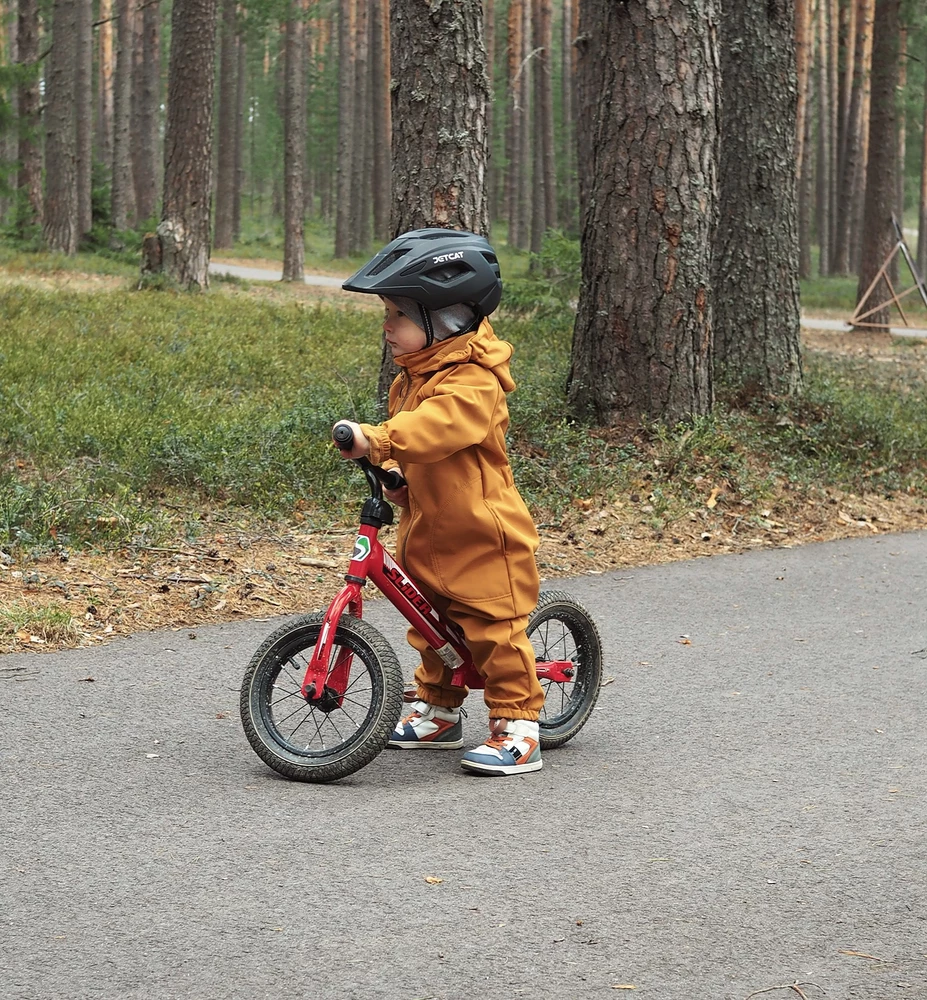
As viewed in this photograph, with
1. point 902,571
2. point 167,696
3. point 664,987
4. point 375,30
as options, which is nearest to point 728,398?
point 902,571

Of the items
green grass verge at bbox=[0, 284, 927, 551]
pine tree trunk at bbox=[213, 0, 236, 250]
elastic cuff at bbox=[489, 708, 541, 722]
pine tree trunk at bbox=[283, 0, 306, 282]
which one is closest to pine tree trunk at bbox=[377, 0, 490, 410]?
green grass verge at bbox=[0, 284, 927, 551]

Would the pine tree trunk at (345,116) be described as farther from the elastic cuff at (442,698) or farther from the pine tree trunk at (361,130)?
the elastic cuff at (442,698)

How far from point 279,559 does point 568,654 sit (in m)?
2.60

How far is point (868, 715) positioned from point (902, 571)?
9.91 feet

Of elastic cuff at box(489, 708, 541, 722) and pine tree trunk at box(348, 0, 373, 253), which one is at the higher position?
pine tree trunk at box(348, 0, 373, 253)

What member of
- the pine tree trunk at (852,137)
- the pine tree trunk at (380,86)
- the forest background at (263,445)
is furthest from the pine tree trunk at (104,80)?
the forest background at (263,445)

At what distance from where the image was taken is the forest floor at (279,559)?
19.9 feet

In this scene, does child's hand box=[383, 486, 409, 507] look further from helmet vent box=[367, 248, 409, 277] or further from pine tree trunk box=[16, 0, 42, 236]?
pine tree trunk box=[16, 0, 42, 236]

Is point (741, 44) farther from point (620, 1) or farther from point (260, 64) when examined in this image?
point (260, 64)

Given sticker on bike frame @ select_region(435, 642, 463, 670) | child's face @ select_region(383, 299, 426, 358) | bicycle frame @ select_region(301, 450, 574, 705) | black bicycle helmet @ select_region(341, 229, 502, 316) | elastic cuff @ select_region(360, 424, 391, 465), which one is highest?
black bicycle helmet @ select_region(341, 229, 502, 316)

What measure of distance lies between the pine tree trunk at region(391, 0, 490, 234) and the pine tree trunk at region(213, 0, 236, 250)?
24200 mm

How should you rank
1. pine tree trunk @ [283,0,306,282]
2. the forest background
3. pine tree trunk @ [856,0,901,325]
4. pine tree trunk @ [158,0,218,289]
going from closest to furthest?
the forest background → pine tree trunk @ [158,0,218,289] → pine tree trunk @ [856,0,901,325] → pine tree trunk @ [283,0,306,282]

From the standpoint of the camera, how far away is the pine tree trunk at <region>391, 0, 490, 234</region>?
8844 millimetres

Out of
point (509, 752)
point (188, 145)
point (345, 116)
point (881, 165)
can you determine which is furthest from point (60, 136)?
point (509, 752)
